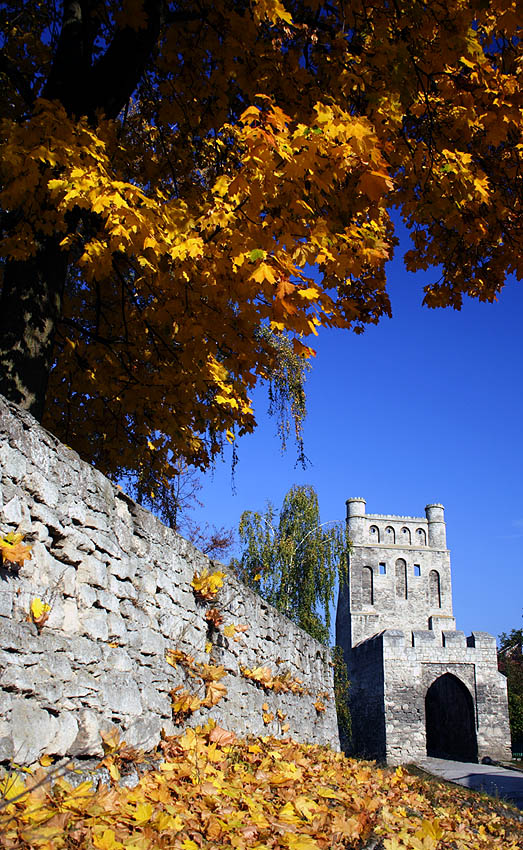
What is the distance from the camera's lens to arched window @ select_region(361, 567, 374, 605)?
4381 cm

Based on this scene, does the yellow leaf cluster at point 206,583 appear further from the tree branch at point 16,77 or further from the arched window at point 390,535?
the arched window at point 390,535

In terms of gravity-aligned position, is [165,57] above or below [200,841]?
above

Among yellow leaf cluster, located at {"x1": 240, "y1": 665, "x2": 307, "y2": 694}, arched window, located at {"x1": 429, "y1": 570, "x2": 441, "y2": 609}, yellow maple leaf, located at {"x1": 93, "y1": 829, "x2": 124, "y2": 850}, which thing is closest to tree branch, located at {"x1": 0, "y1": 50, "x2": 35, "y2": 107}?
yellow maple leaf, located at {"x1": 93, "y1": 829, "x2": 124, "y2": 850}

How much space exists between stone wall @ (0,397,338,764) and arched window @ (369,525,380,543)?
1655 inches

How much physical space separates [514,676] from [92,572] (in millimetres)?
29964

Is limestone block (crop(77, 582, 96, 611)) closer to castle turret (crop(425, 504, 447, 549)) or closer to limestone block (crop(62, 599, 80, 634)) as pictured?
limestone block (crop(62, 599, 80, 634))

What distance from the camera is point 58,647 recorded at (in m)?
3.40

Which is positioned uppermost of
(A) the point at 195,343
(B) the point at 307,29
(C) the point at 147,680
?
(B) the point at 307,29

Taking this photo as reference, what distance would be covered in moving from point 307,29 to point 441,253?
7.67 feet

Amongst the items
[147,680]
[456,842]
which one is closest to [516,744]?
[456,842]

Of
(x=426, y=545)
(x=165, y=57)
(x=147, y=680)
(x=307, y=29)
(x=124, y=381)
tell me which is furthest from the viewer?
(x=426, y=545)

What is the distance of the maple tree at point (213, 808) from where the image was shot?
2688mm

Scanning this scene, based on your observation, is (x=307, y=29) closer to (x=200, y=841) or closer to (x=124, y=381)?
(x=124, y=381)

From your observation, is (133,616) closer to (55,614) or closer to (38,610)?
(55,614)
